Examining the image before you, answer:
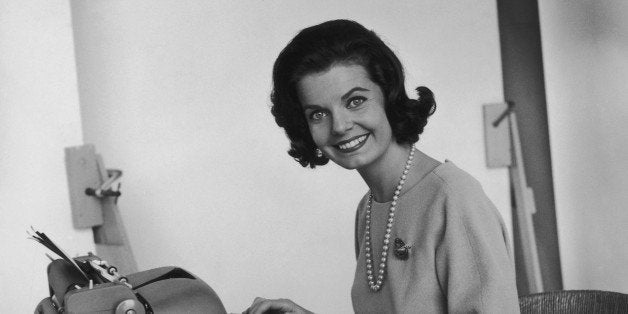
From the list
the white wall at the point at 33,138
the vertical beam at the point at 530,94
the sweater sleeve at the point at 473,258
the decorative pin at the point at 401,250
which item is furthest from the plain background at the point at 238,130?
the sweater sleeve at the point at 473,258

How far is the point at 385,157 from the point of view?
151cm

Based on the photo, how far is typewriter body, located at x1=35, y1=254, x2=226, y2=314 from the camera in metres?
1.14

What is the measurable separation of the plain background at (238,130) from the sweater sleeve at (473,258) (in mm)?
1615

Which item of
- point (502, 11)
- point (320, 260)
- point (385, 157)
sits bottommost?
point (320, 260)

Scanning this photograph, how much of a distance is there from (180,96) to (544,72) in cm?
153

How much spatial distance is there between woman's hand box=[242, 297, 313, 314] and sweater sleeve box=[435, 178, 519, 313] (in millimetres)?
290

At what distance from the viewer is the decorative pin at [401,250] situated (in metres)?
1.44

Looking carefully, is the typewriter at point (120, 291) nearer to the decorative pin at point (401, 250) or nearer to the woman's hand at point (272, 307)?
the woman's hand at point (272, 307)

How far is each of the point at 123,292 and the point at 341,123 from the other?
505 mm

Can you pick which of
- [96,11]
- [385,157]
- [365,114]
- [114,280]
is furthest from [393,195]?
[96,11]

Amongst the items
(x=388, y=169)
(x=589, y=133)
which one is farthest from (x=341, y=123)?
(x=589, y=133)

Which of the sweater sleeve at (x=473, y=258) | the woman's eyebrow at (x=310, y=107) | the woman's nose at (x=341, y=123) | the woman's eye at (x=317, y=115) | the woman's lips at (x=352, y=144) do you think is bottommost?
the sweater sleeve at (x=473, y=258)

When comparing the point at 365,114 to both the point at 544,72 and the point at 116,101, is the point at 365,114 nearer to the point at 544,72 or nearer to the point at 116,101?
the point at 116,101

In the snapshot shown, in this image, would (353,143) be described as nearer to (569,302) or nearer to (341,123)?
(341,123)
